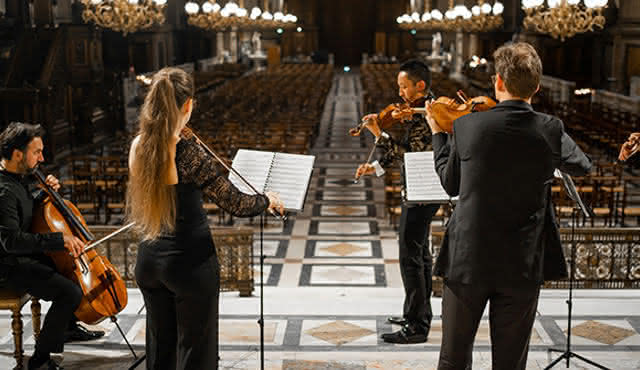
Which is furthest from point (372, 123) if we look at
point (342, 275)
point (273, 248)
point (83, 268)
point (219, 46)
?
point (219, 46)

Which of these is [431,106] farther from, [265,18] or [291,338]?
[265,18]

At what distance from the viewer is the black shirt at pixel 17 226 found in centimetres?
421

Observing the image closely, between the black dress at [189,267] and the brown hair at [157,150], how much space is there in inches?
3.1

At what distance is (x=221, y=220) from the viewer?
35.7 feet

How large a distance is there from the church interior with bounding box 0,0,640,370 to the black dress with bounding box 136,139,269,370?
1.77 ft

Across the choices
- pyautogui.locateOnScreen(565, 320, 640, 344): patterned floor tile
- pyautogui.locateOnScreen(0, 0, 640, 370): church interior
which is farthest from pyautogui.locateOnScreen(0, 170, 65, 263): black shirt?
pyautogui.locateOnScreen(565, 320, 640, 344): patterned floor tile

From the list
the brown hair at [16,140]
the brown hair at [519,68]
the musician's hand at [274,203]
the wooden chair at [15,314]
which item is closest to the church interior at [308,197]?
the wooden chair at [15,314]

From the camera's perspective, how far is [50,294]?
4.34m

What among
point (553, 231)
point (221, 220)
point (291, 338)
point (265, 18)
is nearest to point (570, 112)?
point (221, 220)

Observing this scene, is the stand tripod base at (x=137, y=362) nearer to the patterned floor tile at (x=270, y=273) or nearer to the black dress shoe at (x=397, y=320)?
the black dress shoe at (x=397, y=320)

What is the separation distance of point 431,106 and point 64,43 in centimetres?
1402

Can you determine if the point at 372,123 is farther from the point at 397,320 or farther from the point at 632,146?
the point at 632,146

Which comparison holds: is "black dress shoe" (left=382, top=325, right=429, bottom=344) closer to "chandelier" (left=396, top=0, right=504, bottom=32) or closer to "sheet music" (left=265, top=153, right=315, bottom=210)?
"sheet music" (left=265, top=153, right=315, bottom=210)

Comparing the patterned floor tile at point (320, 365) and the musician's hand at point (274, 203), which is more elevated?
the musician's hand at point (274, 203)
